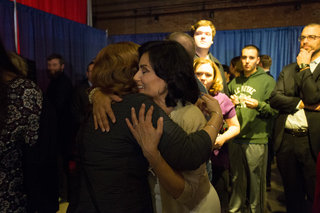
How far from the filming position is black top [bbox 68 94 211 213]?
94 cm

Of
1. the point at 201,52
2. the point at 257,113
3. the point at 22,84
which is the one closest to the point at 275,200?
the point at 257,113

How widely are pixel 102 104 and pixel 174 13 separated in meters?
6.88

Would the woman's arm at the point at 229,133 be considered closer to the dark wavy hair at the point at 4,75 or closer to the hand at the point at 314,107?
the hand at the point at 314,107

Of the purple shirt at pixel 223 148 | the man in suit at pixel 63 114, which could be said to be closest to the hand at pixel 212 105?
the purple shirt at pixel 223 148

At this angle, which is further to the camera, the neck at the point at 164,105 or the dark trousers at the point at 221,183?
the dark trousers at the point at 221,183

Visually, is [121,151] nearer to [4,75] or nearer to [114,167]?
[114,167]

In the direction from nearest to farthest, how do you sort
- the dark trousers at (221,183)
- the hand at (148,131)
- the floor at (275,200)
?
the hand at (148,131) → the dark trousers at (221,183) → the floor at (275,200)

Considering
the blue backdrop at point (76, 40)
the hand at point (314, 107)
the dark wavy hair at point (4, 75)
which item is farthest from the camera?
the blue backdrop at point (76, 40)

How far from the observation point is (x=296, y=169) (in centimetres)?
233

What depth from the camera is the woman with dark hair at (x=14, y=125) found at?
1163 mm

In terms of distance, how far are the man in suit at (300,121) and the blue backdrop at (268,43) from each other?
13.7 feet

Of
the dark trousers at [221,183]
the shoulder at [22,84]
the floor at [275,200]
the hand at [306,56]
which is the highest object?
the hand at [306,56]

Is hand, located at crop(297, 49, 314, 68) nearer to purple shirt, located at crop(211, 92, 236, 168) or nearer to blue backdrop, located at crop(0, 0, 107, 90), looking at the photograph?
purple shirt, located at crop(211, 92, 236, 168)

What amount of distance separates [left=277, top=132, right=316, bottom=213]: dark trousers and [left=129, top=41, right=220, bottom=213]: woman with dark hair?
1.57 metres
